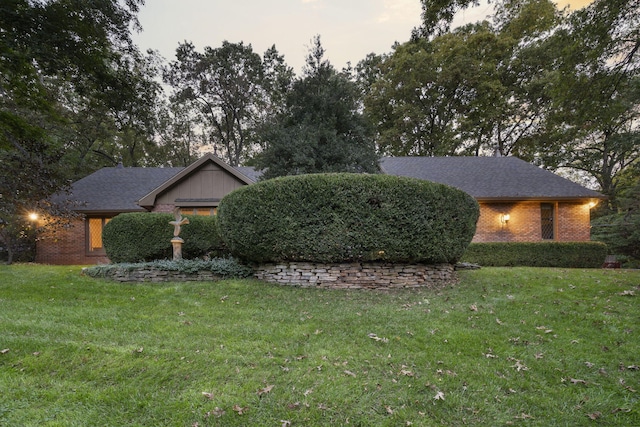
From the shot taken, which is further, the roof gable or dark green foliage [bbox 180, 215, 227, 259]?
the roof gable

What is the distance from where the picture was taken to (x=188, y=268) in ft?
24.8

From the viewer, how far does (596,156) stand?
21.5m

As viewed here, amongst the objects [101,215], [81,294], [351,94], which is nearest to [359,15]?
[351,94]

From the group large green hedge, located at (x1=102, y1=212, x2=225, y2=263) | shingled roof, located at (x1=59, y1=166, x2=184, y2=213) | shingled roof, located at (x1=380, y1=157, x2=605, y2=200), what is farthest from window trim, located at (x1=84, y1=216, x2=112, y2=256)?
shingled roof, located at (x1=380, y1=157, x2=605, y2=200)

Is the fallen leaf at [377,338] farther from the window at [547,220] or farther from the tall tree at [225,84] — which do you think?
the tall tree at [225,84]

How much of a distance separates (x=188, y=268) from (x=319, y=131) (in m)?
5.40

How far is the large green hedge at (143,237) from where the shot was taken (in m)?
8.96

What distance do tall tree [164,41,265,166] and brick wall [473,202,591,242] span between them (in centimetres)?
1784

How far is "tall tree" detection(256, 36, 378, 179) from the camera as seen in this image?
9.52 m

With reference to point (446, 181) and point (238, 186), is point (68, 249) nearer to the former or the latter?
point (238, 186)

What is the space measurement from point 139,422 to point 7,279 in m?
7.20

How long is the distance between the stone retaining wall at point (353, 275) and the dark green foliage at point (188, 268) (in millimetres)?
862

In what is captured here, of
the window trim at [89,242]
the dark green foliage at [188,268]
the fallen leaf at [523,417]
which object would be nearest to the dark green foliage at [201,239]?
the dark green foliage at [188,268]

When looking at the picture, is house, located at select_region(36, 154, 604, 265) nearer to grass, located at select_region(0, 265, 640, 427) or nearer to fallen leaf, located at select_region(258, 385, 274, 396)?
grass, located at select_region(0, 265, 640, 427)
